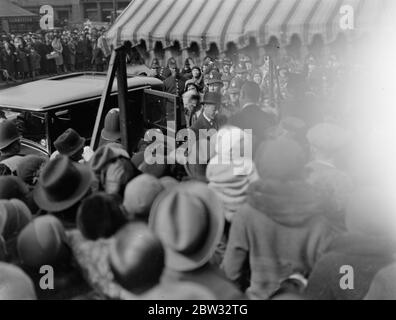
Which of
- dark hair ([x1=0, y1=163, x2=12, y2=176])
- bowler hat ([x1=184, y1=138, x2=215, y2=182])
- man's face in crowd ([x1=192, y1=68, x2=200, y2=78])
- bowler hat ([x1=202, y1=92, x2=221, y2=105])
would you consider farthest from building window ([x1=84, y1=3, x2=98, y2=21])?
bowler hat ([x1=184, y1=138, x2=215, y2=182])

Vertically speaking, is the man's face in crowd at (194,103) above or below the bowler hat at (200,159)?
above

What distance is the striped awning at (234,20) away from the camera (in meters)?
3.61

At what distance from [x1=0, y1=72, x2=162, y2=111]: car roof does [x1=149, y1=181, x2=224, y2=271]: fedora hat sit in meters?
3.19

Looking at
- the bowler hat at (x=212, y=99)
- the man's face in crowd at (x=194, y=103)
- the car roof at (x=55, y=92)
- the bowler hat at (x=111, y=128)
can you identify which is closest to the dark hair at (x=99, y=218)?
the bowler hat at (x=212, y=99)

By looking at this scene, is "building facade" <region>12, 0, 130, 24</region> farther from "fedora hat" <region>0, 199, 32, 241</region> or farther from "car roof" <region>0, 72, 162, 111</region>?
"fedora hat" <region>0, 199, 32, 241</region>

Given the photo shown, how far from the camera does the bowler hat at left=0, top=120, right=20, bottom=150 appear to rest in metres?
4.13

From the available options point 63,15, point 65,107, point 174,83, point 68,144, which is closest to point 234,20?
point 68,144

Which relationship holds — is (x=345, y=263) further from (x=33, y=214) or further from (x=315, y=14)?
(x=315, y=14)

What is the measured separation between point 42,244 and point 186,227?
0.70 meters

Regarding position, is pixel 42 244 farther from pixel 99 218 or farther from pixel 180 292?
pixel 180 292

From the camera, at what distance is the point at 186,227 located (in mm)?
2180

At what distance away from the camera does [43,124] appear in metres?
5.09

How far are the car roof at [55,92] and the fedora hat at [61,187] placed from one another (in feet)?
8.05

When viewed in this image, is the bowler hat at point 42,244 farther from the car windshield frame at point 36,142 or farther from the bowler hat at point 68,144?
the car windshield frame at point 36,142
